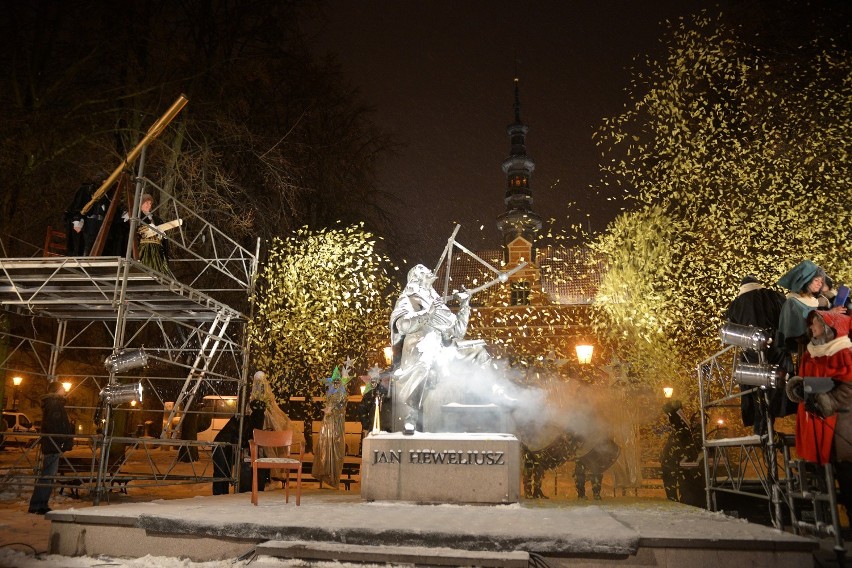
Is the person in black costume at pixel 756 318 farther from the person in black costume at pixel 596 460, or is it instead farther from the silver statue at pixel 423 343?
the person in black costume at pixel 596 460

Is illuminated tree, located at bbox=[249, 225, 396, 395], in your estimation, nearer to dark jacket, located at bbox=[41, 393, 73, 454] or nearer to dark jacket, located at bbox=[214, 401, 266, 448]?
dark jacket, located at bbox=[214, 401, 266, 448]

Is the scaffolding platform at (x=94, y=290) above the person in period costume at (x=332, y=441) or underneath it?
above

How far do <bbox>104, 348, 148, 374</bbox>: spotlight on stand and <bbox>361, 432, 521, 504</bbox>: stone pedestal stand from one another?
3.29 meters

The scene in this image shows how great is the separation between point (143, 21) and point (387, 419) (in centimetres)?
1121

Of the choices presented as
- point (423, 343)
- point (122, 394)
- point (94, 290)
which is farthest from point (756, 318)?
point (94, 290)

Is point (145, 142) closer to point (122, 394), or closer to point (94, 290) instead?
point (94, 290)

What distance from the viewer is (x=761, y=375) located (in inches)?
219

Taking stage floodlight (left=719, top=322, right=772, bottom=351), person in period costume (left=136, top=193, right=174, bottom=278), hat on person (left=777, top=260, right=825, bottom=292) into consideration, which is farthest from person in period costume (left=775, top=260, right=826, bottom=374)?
person in period costume (left=136, top=193, right=174, bottom=278)

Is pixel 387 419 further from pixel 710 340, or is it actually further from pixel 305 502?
pixel 710 340

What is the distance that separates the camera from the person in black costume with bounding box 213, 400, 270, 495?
10544 mm

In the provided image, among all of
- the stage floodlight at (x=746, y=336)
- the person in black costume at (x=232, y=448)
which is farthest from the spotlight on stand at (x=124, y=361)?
the stage floodlight at (x=746, y=336)

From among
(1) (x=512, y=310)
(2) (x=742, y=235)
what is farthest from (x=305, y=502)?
(1) (x=512, y=310)

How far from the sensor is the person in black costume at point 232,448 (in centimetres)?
1054

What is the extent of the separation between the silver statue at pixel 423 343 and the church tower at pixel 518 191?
41.9 metres
